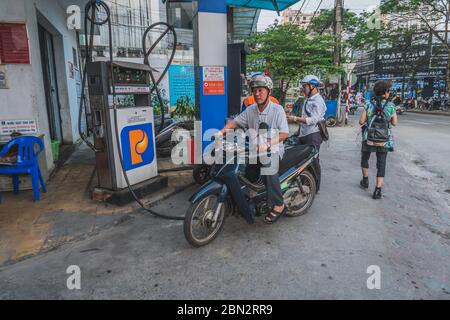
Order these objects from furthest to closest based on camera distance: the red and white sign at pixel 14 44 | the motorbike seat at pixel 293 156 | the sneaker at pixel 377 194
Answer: the sneaker at pixel 377 194, the red and white sign at pixel 14 44, the motorbike seat at pixel 293 156

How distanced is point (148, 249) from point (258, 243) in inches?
44.6

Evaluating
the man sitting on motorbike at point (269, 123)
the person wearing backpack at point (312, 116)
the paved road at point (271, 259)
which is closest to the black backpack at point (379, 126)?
the person wearing backpack at point (312, 116)

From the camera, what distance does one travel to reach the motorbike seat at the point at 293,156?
387cm

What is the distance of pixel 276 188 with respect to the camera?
139 inches

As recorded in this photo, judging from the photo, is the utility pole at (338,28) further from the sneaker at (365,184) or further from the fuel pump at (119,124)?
the fuel pump at (119,124)

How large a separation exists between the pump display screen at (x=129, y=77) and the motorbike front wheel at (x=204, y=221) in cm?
209

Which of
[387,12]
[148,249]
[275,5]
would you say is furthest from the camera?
[387,12]

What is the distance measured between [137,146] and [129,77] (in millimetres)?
956

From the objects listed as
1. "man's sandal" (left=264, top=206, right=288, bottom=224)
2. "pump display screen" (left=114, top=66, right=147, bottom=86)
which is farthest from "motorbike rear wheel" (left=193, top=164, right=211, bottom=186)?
"man's sandal" (left=264, top=206, right=288, bottom=224)

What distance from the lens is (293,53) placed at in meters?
14.0

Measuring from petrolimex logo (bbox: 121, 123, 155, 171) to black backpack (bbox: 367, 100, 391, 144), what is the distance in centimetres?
329

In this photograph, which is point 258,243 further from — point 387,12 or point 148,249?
point 387,12

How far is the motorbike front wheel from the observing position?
3145 mm
